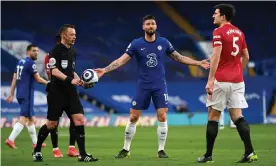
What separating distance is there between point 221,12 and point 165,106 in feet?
8.58

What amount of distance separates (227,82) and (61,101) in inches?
124

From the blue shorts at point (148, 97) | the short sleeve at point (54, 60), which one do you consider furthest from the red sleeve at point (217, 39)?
the short sleeve at point (54, 60)

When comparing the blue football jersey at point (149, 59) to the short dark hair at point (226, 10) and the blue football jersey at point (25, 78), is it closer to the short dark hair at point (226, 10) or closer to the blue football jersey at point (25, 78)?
the short dark hair at point (226, 10)

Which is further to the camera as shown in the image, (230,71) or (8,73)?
(8,73)

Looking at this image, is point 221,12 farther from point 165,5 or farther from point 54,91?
point 165,5

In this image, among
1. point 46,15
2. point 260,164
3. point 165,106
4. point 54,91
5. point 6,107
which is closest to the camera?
point 260,164

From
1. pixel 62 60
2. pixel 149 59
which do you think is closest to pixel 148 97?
pixel 149 59

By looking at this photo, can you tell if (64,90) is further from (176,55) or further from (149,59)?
(176,55)

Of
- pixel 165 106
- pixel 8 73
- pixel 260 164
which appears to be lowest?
pixel 260 164

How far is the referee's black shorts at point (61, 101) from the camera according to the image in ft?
41.4

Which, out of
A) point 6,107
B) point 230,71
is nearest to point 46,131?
point 230,71

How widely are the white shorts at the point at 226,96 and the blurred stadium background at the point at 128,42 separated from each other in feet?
83.5

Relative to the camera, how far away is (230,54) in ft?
38.8

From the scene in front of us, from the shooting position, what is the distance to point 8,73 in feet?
127
